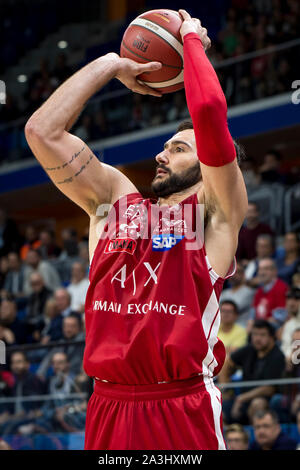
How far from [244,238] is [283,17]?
435 cm

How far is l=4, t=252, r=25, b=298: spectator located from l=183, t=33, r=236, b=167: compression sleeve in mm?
9888

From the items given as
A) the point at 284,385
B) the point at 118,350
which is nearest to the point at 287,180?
the point at 284,385

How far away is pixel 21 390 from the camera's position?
7.08m

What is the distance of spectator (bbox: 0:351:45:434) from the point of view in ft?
22.6

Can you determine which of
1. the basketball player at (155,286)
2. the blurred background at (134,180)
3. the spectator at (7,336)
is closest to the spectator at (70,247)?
the blurred background at (134,180)

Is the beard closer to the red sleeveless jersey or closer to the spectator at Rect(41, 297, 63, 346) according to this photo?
the red sleeveless jersey

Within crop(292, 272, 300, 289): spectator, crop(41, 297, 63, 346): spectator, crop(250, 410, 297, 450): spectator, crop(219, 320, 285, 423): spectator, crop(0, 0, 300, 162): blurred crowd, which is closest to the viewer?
crop(250, 410, 297, 450): spectator

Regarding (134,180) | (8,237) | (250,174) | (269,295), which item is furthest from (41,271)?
(269,295)

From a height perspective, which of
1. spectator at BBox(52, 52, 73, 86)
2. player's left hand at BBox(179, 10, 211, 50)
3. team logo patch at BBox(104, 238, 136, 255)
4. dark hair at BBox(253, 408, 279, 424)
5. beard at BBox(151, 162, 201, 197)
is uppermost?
spectator at BBox(52, 52, 73, 86)

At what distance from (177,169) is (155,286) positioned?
61cm

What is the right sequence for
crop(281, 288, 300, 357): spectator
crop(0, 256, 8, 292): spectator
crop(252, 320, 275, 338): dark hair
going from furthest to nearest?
1. crop(0, 256, 8, 292): spectator
2. crop(281, 288, 300, 357): spectator
3. crop(252, 320, 275, 338): dark hair

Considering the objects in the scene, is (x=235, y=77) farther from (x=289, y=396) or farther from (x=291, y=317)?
(x=289, y=396)

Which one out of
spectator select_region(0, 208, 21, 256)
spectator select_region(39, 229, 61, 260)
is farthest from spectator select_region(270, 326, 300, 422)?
spectator select_region(0, 208, 21, 256)

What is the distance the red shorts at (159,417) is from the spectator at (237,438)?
309 centimetres
